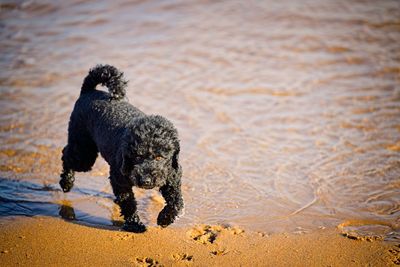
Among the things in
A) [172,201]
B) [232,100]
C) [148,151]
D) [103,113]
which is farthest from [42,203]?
[232,100]

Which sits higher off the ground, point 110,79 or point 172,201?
point 110,79

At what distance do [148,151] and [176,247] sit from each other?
1128 millimetres

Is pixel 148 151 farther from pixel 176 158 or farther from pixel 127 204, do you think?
pixel 127 204

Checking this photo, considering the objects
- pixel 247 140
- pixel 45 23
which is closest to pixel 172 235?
pixel 247 140

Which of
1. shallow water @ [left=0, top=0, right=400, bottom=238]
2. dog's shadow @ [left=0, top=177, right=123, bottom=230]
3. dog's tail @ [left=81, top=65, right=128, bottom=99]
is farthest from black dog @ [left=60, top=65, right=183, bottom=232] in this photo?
shallow water @ [left=0, top=0, right=400, bottom=238]

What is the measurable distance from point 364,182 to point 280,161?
1.18m

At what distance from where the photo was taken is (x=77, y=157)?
4.87 meters

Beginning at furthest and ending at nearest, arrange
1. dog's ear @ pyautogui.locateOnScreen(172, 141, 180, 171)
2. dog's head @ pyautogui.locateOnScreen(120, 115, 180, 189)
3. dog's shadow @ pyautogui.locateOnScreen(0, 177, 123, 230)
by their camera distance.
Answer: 1. dog's shadow @ pyautogui.locateOnScreen(0, 177, 123, 230)
2. dog's ear @ pyautogui.locateOnScreen(172, 141, 180, 171)
3. dog's head @ pyautogui.locateOnScreen(120, 115, 180, 189)

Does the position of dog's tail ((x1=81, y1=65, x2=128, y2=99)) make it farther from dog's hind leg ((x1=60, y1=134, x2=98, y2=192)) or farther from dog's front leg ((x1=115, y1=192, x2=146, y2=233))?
dog's front leg ((x1=115, y1=192, x2=146, y2=233))

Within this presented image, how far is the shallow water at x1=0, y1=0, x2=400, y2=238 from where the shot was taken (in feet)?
16.4

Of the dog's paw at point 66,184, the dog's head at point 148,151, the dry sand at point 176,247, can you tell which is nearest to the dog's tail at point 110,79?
the dog's head at point 148,151

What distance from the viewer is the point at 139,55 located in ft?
33.1

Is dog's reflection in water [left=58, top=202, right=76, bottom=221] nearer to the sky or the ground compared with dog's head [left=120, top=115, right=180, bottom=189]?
nearer to the ground

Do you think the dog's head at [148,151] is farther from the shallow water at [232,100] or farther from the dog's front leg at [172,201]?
the shallow water at [232,100]
